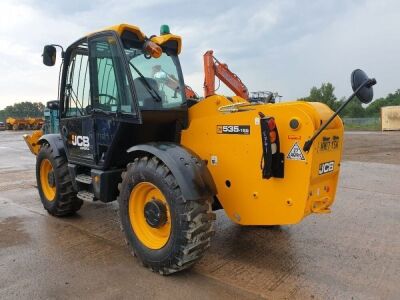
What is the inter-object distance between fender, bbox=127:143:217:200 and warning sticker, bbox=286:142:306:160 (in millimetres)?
781

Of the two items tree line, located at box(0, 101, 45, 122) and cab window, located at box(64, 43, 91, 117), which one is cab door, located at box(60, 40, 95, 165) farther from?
tree line, located at box(0, 101, 45, 122)

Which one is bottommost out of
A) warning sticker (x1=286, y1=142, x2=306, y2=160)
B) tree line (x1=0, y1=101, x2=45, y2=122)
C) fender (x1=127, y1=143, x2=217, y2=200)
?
fender (x1=127, y1=143, x2=217, y2=200)

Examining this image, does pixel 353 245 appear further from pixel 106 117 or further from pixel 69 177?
pixel 69 177

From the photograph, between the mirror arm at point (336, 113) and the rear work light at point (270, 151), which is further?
the rear work light at point (270, 151)

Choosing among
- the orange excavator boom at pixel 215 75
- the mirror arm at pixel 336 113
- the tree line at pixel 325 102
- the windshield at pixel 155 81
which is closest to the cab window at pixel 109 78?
the windshield at pixel 155 81

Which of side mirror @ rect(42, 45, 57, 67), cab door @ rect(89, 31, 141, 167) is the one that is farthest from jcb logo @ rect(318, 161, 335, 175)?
side mirror @ rect(42, 45, 57, 67)

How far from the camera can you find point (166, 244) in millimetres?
3637

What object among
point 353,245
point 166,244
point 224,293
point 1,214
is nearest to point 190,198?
point 166,244

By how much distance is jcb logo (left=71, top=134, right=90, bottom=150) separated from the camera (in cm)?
489

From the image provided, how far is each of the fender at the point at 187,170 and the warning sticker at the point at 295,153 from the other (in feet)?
2.56

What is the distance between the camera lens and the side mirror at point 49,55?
4.97 metres

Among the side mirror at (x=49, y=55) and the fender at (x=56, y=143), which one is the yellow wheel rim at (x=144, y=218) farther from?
the side mirror at (x=49, y=55)

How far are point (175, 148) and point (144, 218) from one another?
85 centimetres

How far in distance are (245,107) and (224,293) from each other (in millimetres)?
1817
